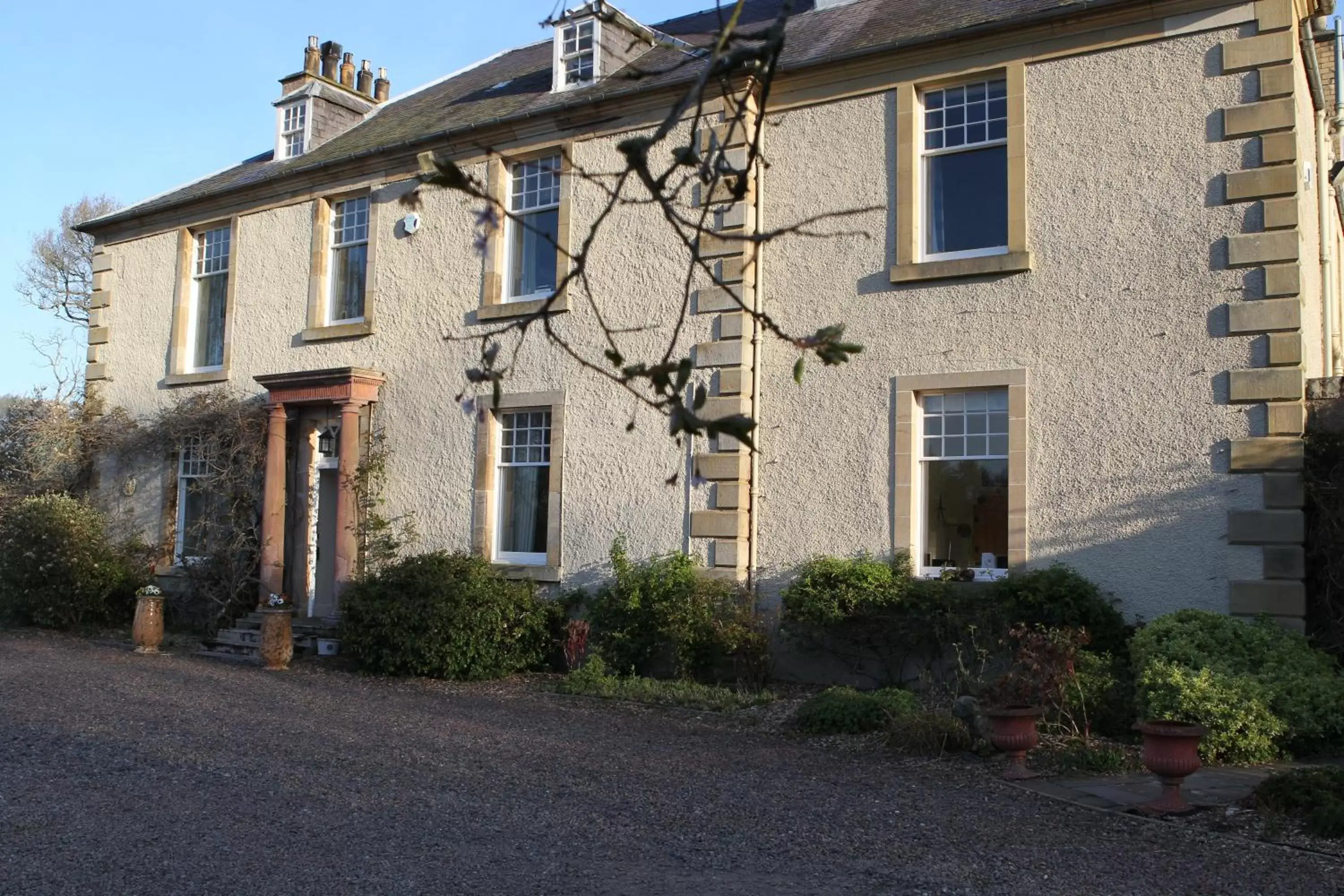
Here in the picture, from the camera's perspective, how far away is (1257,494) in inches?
391

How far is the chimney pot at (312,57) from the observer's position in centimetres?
1873

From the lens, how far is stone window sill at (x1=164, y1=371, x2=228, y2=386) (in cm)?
1717

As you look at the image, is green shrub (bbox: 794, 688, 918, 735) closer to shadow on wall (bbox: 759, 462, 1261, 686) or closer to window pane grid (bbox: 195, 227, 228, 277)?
shadow on wall (bbox: 759, 462, 1261, 686)

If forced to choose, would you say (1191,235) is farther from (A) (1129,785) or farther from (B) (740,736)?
(B) (740,736)

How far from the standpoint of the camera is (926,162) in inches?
471

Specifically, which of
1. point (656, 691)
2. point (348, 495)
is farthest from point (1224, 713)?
point (348, 495)

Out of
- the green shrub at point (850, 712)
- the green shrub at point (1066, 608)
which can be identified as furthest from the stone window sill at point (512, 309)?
the green shrub at point (1066, 608)

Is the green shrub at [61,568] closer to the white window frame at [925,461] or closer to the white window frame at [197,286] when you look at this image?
the white window frame at [197,286]

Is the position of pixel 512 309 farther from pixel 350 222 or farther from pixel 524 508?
pixel 350 222

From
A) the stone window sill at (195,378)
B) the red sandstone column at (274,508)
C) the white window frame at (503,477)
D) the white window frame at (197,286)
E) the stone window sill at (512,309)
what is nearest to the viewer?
the stone window sill at (512,309)

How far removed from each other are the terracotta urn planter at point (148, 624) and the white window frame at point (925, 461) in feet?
30.8

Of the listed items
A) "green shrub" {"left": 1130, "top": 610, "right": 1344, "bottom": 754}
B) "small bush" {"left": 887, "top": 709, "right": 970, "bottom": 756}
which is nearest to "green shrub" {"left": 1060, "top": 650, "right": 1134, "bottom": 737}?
"green shrub" {"left": 1130, "top": 610, "right": 1344, "bottom": 754}

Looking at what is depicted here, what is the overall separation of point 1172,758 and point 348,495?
10.8 meters

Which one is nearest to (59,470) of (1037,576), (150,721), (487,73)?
(487,73)
